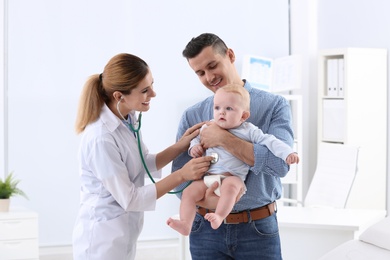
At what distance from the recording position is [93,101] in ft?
7.51

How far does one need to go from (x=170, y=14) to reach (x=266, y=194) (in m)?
3.68

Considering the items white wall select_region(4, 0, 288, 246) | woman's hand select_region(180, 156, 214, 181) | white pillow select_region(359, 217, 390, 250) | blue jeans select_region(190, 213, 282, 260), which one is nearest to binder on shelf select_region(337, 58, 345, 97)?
white wall select_region(4, 0, 288, 246)

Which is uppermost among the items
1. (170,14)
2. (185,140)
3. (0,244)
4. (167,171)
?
(170,14)

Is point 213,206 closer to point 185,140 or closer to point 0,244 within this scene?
point 185,140

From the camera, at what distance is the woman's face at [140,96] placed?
2244 mm

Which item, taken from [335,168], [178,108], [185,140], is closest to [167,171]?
[178,108]

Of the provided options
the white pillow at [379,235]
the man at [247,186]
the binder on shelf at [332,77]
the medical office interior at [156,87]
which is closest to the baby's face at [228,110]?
the man at [247,186]

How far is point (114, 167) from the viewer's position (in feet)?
7.18

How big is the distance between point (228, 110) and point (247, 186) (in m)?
0.24

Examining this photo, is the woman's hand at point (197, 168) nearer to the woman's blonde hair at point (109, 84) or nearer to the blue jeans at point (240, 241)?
the blue jeans at point (240, 241)

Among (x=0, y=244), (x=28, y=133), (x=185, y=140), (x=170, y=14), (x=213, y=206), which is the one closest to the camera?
(x=213, y=206)

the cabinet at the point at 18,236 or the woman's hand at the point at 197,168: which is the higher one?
the woman's hand at the point at 197,168

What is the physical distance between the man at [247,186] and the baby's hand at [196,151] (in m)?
0.02

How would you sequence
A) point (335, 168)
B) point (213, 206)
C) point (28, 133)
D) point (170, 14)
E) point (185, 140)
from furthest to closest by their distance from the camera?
1. point (170, 14)
2. point (28, 133)
3. point (335, 168)
4. point (185, 140)
5. point (213, 206)
